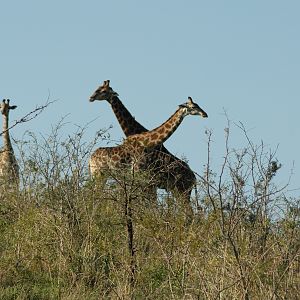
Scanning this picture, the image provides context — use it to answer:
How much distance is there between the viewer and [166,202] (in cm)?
947

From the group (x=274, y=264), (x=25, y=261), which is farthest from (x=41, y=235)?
(x=274, y=264)

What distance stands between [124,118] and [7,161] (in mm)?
1903

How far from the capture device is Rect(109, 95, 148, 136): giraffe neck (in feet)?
51.7

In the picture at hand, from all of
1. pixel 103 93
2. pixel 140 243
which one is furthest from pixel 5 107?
pixel 140 243

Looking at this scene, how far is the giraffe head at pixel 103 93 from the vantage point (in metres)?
15.7

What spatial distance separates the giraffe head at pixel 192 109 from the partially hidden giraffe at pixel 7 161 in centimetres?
257

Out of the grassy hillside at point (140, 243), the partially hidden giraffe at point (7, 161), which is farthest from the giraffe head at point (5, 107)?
the grassy hillside at point (140, 243)

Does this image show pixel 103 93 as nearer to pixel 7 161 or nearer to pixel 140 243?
pixel 7 161

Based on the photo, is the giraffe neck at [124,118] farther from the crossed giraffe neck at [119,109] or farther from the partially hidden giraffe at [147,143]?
the partially hidden giraffe at [147,143]

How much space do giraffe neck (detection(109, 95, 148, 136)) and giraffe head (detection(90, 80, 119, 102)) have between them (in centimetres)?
6

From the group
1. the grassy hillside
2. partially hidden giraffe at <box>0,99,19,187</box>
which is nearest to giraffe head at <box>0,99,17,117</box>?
partially hidden giraffe at <box>0,99,19,187</box>

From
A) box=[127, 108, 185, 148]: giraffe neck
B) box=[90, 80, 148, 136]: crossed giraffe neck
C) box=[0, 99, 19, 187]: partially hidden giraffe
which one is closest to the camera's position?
box=[0, 99, 19, 187]: partially hidden giraffe

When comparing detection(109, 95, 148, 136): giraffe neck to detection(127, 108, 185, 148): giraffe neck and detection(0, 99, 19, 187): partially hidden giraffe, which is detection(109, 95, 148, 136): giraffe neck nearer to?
detection(127, 108, 185, 148): giraffe neck

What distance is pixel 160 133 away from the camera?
602 inches
